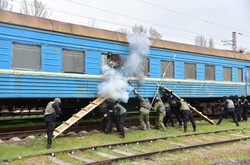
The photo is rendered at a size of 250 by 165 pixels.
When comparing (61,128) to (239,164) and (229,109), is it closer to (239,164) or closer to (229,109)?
(239,164)

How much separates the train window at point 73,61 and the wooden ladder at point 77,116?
3.71 feet

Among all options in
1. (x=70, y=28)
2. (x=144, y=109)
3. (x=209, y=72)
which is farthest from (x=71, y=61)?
(x=209, y=72)

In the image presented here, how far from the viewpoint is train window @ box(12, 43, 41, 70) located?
328 inches

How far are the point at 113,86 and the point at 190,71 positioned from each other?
4.90 metres

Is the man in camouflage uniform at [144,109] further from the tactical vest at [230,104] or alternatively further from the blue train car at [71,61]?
the tactical vest at [230,104]

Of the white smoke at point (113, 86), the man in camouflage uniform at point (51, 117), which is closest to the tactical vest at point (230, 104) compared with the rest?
the white smoke at point (113, 86)

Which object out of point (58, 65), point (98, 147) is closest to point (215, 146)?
point (98, 147)

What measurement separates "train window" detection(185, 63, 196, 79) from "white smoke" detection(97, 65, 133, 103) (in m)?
3.91

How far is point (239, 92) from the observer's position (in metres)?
16.3

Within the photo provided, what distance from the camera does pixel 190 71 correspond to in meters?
13.6

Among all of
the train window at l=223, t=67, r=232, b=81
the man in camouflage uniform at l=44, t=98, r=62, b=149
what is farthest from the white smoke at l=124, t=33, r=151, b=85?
the train window at l=223, t=67, r=232, b=81

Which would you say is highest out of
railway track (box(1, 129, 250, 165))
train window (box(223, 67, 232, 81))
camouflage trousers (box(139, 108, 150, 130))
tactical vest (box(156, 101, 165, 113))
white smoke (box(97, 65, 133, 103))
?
train window (box(223, 67, 232, 81))

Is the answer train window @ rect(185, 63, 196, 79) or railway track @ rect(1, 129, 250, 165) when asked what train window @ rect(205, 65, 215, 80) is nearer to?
train window @ rect(185, 63, 196, 79)

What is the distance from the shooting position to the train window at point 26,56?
27.4 feet
